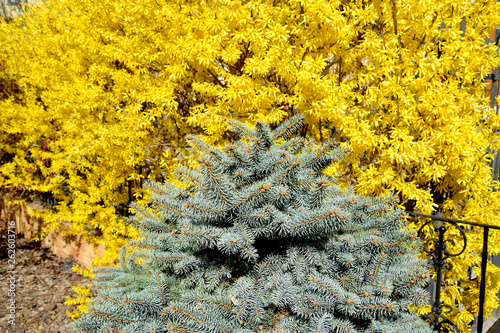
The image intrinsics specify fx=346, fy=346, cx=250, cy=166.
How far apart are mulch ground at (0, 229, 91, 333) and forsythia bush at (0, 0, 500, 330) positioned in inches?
51.1

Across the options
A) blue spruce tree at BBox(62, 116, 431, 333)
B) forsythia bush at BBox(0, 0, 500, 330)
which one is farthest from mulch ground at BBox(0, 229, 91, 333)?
blue spruce tree at BBox(62, 116, 431, 333)

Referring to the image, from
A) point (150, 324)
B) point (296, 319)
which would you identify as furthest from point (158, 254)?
point (296, 319)

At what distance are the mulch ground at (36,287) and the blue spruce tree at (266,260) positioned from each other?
3407 millimetres

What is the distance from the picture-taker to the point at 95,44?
3883 millimetres

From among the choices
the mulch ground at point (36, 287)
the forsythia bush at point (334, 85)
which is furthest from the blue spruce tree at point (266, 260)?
the mulch ground at point (36, 287)

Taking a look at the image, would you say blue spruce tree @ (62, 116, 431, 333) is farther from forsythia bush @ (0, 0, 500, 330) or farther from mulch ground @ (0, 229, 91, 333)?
mulch ground @ (0, 229, 91, 333)

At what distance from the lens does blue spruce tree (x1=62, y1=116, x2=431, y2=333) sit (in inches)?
61.2

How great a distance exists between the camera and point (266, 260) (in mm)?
1747

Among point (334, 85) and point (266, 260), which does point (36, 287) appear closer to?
point (266, 260)

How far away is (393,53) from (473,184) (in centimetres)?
123

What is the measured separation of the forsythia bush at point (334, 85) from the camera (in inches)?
98.2

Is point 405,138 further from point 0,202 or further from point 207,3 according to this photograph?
point 0,202

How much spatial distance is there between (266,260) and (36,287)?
514 centimetres

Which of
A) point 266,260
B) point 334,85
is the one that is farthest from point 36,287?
point 334,85
